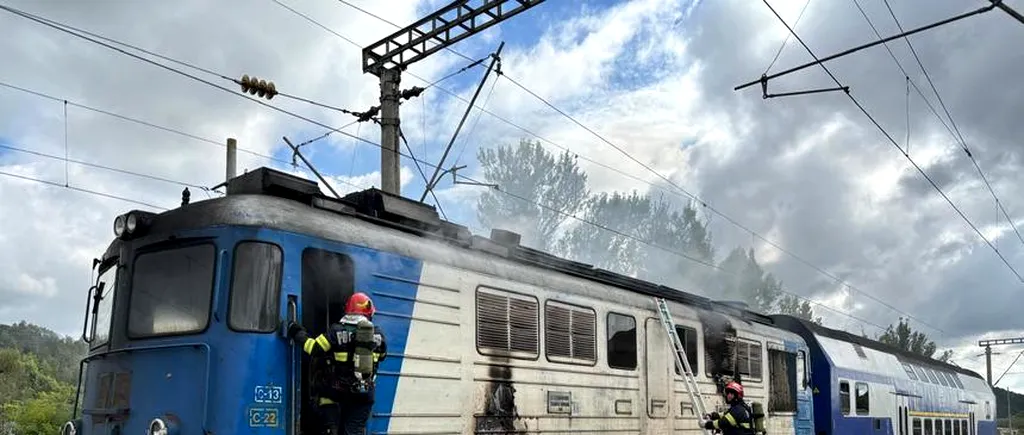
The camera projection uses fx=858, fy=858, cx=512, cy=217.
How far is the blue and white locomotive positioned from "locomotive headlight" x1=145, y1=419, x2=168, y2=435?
0.02m

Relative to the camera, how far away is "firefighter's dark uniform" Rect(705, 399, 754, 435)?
32.8ft

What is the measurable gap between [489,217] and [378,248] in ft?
60.5

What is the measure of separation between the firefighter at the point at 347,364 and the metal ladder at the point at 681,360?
520 centimetres

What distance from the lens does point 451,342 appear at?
791 centimetres

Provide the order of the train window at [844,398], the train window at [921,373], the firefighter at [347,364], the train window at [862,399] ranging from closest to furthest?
the firefighter at [347,364] < the train window at [844,398] < the train window at [862,399] < the train window at [921,373]

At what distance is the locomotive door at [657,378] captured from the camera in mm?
10547

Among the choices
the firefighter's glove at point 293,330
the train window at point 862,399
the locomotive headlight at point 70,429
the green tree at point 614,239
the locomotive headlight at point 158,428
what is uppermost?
the green tree at point 614,239

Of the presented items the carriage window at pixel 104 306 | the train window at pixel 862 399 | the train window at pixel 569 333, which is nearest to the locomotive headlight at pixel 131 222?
the carriage window at pixel 104 306

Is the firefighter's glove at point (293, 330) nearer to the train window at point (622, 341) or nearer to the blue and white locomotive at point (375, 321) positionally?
the blue and white locomotive at point (375, 321)

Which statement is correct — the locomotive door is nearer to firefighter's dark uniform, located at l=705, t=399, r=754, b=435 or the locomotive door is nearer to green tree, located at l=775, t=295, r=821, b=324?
firefighter's dark uniform, located at l=705, t=399, r=754, b=435

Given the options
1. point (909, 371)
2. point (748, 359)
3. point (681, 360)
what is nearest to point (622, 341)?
point (681, 360)

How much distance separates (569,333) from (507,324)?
1.04 metres

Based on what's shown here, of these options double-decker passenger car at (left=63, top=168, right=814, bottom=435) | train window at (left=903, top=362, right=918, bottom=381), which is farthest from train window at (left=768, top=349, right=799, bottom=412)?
train window at (left=903, top=362, right=918, bottom=381)

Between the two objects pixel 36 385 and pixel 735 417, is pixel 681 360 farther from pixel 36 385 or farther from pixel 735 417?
pixel 36 385
